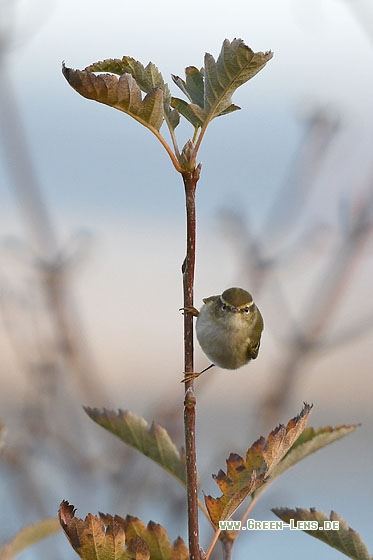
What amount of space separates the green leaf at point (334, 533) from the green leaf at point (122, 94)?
0.69 m

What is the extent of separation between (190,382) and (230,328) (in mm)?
1577

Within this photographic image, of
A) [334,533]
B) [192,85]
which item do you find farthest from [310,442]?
[192,85]

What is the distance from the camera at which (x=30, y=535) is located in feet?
4.89

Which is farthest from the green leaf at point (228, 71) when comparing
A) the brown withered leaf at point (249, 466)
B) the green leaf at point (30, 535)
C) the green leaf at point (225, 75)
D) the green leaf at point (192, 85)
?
the green leaf at point (30, 535)

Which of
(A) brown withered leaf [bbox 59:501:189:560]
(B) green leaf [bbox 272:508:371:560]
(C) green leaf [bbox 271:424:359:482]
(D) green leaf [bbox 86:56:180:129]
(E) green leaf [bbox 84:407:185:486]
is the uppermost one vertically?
(D) green leaf [bbox 86:56:180:129]

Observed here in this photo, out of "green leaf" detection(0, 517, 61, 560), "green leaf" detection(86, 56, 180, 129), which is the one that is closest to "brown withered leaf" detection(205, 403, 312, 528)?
"green leaf" detection(0, 517, 61, 560)

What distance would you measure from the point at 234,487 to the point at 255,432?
3.31 feet

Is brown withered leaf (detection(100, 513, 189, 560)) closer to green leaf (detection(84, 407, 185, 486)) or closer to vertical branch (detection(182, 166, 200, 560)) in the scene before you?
green leaf (detection(84, 407, 185, 486))

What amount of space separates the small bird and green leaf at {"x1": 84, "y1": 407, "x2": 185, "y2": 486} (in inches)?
41.2

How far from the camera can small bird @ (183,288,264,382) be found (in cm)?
255

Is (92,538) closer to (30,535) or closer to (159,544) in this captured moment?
(159,544)

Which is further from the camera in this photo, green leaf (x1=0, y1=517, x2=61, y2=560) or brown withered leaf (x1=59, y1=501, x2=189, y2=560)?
green leaf (x1=0, y1=517, x2=61, y2=560)

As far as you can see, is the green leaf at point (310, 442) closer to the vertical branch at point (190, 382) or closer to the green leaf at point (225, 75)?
the vertical branch at point (190, 382)

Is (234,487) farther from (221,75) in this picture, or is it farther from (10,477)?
(10,477)
